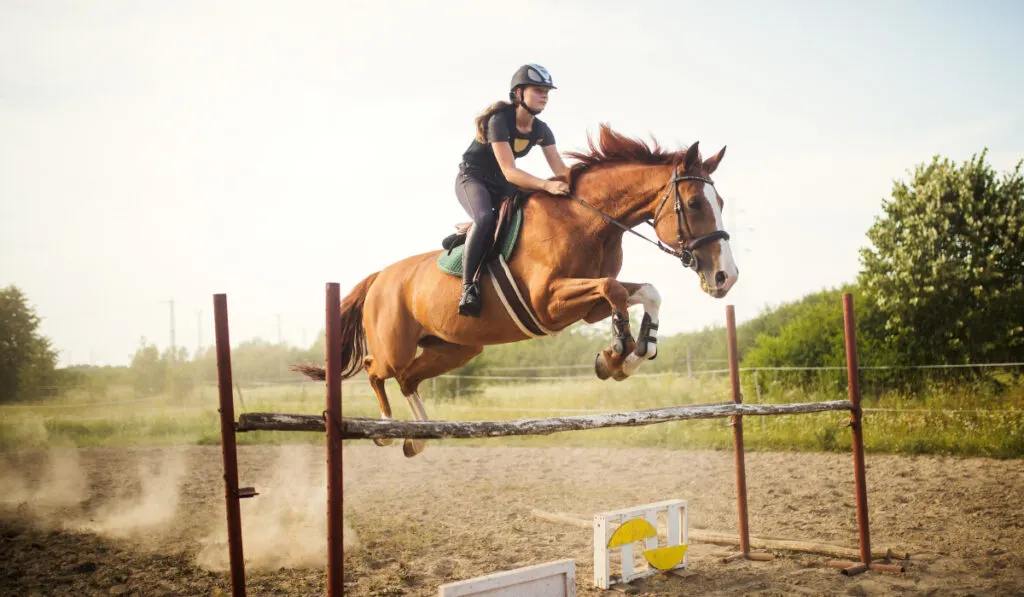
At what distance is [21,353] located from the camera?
1198 centimetres

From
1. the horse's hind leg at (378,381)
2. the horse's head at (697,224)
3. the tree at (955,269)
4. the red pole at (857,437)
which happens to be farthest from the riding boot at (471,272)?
the tree at (955,269)

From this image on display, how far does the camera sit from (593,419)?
3533mm

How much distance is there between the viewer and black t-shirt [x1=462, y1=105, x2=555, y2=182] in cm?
403

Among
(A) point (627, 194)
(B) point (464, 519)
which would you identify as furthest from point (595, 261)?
(B) point (464, 519)

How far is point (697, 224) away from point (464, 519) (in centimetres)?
418

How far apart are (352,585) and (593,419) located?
7.04 ft

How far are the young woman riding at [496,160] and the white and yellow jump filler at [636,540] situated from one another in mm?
1733

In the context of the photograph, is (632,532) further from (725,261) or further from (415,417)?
(725,261)

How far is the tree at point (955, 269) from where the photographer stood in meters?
11.6

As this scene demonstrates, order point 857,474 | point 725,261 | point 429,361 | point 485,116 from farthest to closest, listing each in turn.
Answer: point 857,474
point 429,361
point 485,116
point 725,261

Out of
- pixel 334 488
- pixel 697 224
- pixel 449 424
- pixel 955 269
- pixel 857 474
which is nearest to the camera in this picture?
pixel 334 488

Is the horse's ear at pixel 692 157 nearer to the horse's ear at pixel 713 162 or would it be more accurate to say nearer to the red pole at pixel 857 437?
the horse's ear at pixel 713 162

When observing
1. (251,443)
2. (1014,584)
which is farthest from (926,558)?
(251,443)

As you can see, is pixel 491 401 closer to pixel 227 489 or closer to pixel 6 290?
pixel 6 290
